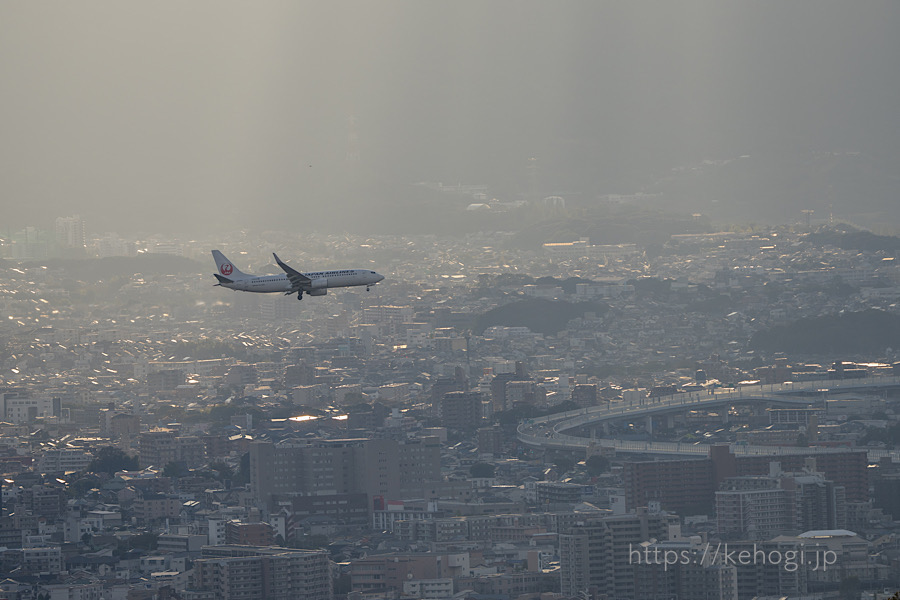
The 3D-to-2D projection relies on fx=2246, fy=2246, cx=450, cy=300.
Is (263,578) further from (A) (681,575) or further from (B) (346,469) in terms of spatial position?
(B) (346,469)

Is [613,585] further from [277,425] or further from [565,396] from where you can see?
[565,396]

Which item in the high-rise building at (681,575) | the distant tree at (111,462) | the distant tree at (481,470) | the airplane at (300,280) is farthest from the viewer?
the distant tree at (111,462)

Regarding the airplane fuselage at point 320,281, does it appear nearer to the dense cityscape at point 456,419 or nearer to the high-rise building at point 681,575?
the dense cityscape at point 456,419

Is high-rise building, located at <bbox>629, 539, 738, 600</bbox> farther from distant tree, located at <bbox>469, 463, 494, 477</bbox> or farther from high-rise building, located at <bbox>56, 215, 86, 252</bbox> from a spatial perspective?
high-rise building, located at <bbox>56, 215, 86, 252</bbox>

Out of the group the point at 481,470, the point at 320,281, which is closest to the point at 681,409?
the point at 481,470

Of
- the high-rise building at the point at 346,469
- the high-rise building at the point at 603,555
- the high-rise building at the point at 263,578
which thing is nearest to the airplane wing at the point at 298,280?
the high-rise building at the point at 263,578

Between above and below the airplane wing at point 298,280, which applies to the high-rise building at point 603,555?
below

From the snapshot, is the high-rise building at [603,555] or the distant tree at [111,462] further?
the distant tree at [111,462]
